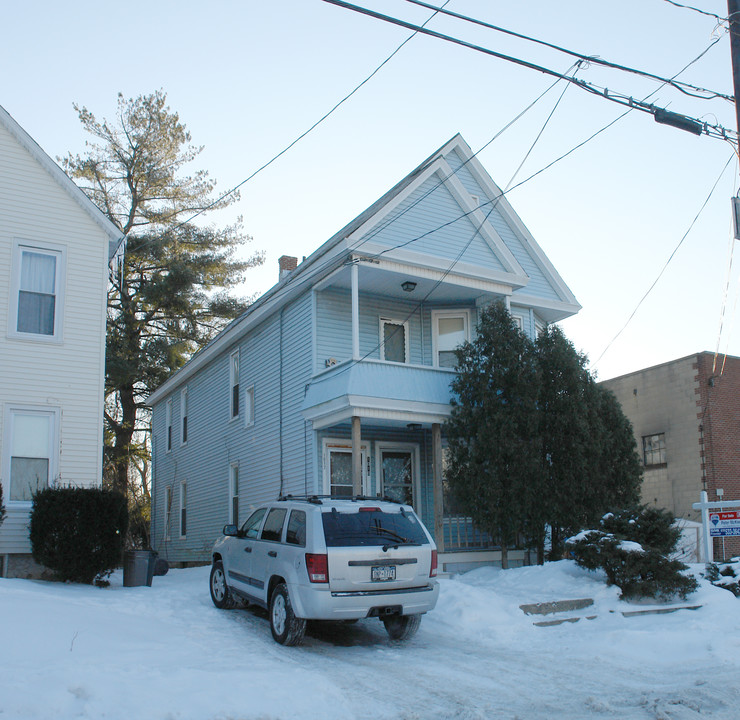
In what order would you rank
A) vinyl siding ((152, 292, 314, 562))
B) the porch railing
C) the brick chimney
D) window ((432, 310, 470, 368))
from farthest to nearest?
the brick chimney → window ((432, 310, 470, 368)) → vinyl siding ((152, 292, 314, 562)) → the porch railing

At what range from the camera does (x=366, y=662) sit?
861 cm

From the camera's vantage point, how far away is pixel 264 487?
65.8ft

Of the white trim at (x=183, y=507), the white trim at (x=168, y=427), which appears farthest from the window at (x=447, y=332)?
the white trim at (x=168, y=427)

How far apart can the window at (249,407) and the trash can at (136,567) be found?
7.18 m

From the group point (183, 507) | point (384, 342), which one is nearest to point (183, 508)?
point (183, 507)

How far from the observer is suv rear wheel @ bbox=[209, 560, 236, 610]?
38.4 ft

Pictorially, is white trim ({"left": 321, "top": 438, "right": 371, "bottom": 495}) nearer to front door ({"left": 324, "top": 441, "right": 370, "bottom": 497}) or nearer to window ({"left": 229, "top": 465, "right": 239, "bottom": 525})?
front door ({"left": 324, "top": 441, "right": 370, "bottom": 497})

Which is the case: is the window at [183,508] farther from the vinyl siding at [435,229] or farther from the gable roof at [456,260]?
the vinyl siding at [435,229]

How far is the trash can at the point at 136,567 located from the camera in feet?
46.5

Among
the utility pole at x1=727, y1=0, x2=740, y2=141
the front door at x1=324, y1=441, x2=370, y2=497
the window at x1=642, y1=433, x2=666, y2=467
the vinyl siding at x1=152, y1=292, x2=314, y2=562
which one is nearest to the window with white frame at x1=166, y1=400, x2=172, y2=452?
the vinyl siding at x1=152, y1=292, x2=314, y2=562

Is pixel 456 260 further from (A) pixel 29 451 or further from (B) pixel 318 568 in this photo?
(B) pixel 318 568

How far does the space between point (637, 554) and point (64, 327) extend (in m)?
11.2

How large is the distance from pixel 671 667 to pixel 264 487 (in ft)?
42.1

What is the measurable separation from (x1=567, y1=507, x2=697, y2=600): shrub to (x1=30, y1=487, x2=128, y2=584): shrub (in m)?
7.61
